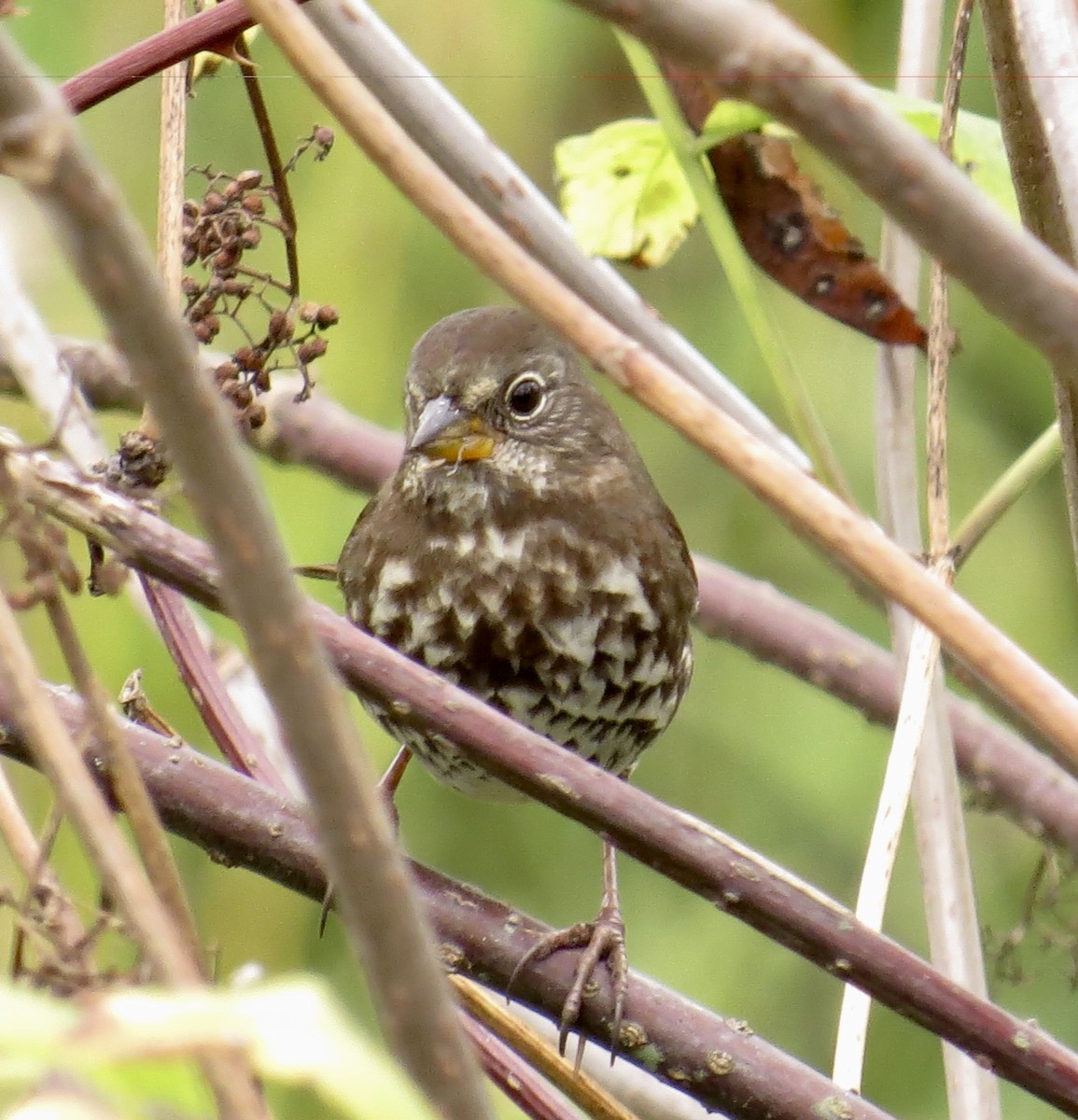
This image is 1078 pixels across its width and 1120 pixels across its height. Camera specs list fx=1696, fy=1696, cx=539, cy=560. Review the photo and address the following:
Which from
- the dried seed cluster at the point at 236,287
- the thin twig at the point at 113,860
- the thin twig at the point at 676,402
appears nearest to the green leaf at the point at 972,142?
the dried seed cluster at the point at 236,287

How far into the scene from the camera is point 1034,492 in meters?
3.66

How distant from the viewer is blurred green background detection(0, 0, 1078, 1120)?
334 cm

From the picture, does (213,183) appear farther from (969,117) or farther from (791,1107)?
(791,1107)

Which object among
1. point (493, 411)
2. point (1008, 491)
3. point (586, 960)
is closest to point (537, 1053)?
point (586, 960)

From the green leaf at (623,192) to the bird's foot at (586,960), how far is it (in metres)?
0.77

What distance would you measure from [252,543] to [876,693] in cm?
179

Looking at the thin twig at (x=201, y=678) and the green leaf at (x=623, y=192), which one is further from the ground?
the green leaf at (x=623, y=192)

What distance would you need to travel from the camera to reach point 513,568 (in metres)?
2.34

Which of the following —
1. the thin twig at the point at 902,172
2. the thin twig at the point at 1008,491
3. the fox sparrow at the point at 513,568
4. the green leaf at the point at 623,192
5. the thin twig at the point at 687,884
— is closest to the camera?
the thin twig at the point at 902,172

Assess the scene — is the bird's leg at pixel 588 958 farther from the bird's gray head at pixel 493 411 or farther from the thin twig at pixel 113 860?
the thin twig at pixel 113 860

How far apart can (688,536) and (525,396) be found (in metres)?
1.39

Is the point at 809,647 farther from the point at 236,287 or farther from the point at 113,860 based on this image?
the point at 113,860

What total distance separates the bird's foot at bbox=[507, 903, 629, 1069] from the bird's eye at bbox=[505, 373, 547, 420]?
800mm

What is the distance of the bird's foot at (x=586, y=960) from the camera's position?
162 cm
